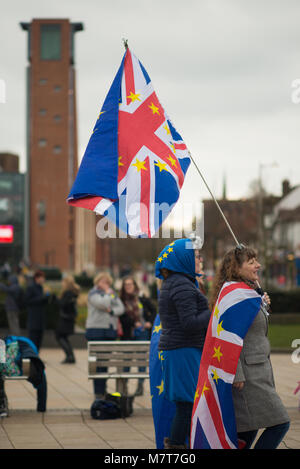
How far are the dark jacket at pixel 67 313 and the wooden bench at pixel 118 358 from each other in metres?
5.39

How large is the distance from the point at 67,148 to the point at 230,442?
272 feet

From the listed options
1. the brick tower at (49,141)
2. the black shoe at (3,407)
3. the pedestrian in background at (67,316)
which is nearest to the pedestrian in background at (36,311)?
the pedestrian in background at (67,316)

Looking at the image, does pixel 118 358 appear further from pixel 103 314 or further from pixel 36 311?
pixel 36 311

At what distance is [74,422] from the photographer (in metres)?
8.95

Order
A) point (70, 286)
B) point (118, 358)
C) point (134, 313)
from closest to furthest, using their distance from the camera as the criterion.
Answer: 1. point (118, 358)
2. point (134, 313)
3. point (70, 286)

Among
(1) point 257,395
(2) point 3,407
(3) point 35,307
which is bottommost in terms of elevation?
(2) point 3,407

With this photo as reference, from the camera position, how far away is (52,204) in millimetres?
86312

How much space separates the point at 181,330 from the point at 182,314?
14 centimetres

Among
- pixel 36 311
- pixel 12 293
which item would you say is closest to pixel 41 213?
pixel 12 293

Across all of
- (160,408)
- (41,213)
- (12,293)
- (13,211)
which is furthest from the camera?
(13,211)

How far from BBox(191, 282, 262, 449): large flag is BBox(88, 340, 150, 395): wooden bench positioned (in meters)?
4.79

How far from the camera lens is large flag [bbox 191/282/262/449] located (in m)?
5.02

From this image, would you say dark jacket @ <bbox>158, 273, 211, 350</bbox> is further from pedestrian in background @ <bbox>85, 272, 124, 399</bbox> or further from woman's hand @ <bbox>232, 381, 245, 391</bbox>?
pedestrian in background @ <bbox>85, 272, 124, 399</bbox>

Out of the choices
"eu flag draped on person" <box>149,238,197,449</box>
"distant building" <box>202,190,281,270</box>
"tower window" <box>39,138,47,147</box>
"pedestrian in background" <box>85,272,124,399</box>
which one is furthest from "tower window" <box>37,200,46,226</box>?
"eu flag draped on person" <box>149,238,197,449</box>
